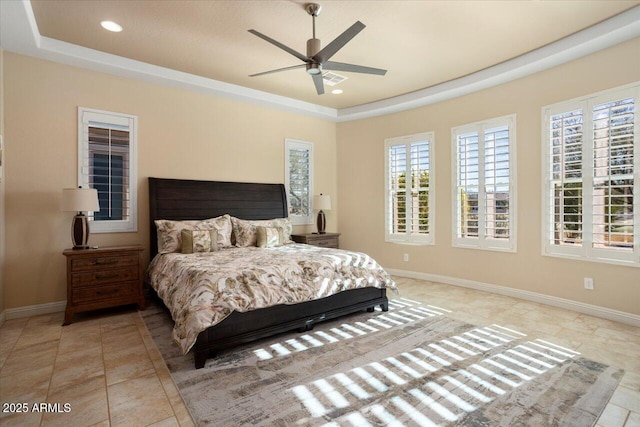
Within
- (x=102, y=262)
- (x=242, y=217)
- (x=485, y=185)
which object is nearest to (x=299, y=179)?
(x=242, y=217)

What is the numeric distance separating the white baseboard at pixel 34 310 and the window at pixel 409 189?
473cm

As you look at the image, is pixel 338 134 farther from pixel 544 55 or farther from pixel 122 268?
pixel 122 268

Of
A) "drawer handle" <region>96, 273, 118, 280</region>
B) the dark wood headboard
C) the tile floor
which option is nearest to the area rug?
the tile floor

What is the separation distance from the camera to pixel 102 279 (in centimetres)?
355

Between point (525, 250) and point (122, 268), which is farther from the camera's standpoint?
point (525, 250)

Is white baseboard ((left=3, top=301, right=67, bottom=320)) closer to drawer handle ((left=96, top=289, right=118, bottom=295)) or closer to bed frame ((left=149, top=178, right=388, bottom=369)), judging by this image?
drawer handle ((left=96, top=289, right=118, bottom=295))

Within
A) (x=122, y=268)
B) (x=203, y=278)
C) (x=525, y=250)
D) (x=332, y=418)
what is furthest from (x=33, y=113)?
(x=525, y=250)

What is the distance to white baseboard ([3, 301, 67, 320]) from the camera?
3508mm

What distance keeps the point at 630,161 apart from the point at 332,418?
379 cm

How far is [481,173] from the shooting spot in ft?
15.1

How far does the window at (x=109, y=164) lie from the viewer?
391cm

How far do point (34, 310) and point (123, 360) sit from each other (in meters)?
1.92

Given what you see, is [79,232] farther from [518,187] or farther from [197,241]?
[518,187]

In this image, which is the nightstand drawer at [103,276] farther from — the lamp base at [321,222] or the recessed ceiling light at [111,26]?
the lamp base at [321,222]
